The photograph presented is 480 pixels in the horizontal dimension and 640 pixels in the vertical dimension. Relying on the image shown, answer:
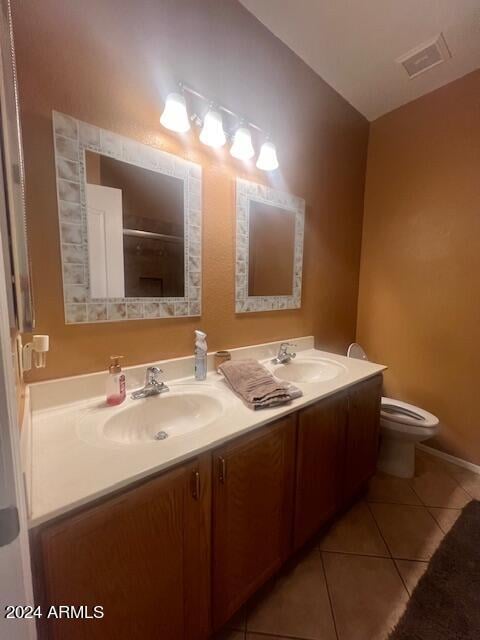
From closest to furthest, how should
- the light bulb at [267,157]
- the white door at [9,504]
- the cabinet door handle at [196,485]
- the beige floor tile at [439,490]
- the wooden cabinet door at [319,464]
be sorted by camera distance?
the white door at [9,504], the cabinet door handle at [196,485], the wooden cabinet door at [319,464], the light bulb at [267,157], the beige floor tile at [439,490]

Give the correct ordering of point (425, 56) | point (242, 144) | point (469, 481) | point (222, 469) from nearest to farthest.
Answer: point (222, 469) < point (242, 144) < point (425, 56) < point (469, 481)

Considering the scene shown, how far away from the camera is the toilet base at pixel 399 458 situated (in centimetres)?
181

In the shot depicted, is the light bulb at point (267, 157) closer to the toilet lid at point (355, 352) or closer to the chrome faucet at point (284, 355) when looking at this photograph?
the chrome faucet at point (284, 355)

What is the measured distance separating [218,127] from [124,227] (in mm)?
654

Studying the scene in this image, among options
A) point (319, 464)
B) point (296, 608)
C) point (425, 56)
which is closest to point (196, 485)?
point (319, 464)

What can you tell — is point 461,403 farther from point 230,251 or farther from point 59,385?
point 59,385

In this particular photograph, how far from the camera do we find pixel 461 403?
75.2 inches

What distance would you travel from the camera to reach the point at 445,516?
151cm

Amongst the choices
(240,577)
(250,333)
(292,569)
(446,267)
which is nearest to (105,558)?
(240,577)

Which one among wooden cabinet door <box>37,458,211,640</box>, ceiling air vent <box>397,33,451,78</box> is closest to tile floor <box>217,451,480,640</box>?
wooden cabinet door <box>37,458,211,640</box>

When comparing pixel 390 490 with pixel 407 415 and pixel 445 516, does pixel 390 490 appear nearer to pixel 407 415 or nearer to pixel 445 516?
pixel 445 516

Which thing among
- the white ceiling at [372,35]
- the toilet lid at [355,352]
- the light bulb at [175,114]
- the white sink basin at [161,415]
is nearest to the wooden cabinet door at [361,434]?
the toilet lid at [355,352]

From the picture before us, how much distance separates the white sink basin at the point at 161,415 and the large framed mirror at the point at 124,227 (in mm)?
354

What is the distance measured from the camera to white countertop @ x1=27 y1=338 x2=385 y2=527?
0.58 meters
